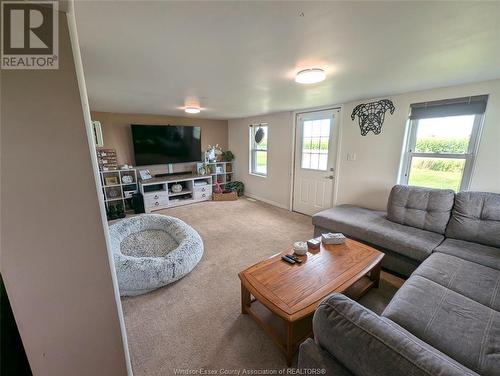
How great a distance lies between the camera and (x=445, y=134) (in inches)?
97.0

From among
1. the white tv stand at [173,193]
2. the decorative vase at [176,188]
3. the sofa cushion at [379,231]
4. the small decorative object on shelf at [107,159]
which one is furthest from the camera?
the decorative vase at [176,188]

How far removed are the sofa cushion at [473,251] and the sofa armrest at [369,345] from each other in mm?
1507

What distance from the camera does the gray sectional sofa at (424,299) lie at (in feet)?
2.26

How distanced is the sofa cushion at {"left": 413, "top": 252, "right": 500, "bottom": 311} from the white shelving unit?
15.6ft

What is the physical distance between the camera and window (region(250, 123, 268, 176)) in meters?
4.82

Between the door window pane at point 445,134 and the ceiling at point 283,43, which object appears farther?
the door window pane at point 445,134

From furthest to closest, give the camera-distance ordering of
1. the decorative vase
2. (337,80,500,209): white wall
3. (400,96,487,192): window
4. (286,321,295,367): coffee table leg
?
1. the decorative vase
2. (400,96,487,192): window
3. (337,80,500,209): white wall
4. (286,321,295,367): coffee table leg

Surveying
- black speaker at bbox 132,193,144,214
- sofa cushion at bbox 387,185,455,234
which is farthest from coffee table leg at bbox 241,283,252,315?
black speaker at bbox 132,193,144,214

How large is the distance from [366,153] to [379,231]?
1371 millimetres

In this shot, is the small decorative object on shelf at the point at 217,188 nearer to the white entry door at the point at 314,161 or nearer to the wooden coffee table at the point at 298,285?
the white entry door at the point at 314,161

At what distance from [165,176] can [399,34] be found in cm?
480

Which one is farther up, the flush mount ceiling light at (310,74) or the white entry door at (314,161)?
the flush mount ceiling light at (310,74)

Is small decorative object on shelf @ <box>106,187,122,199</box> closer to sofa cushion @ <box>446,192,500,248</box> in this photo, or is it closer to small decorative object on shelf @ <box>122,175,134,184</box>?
small decorative object on shelf @ <box>122,175,134,184</box>

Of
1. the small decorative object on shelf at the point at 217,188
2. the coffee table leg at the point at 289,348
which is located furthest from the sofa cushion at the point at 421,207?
the small decorative object on shelf at the point at 217,188
